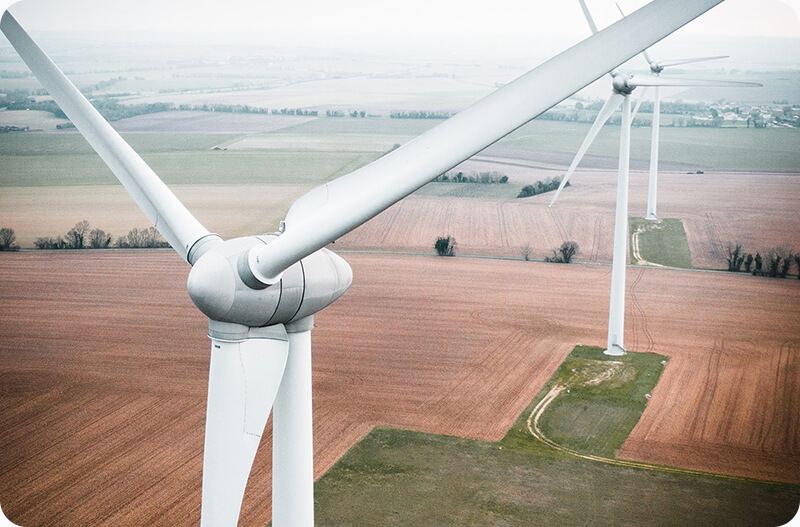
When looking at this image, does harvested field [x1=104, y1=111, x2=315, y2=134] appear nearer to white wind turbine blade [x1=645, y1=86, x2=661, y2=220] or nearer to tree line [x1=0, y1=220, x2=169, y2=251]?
tree line [x1=0, y1=220, x2=169, y2=251]

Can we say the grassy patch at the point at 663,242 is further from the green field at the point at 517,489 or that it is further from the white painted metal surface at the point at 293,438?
the white painted metal surface at the point at 293,438

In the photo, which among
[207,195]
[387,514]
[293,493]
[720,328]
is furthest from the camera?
[207,195]

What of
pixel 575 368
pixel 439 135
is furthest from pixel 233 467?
pixel 575 368

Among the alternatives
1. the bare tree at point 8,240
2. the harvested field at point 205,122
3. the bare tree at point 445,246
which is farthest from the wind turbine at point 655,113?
the bare tree at point 8,240

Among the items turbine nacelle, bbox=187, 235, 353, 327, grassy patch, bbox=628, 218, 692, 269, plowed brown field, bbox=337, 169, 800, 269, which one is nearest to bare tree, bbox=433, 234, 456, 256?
plowed brown field, bbox=337, 169, 800, 269

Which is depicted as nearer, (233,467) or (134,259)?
(233,467)

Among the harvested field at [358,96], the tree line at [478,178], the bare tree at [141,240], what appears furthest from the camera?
the harvested field at [358,96]

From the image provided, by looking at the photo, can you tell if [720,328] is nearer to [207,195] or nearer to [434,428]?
[434,428]

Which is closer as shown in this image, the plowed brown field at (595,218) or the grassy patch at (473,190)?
the plowed brown field at (595,218)
